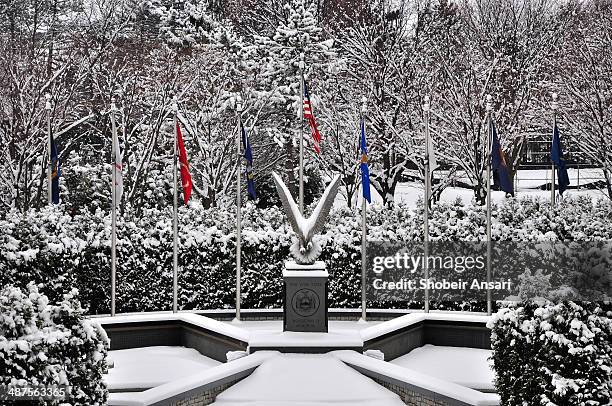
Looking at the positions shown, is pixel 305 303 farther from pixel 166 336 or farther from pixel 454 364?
pixel 166 336

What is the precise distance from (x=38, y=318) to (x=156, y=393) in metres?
3.61

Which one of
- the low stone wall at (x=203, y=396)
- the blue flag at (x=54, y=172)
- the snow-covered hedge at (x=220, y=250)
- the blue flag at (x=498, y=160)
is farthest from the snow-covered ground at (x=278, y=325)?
the blue flag at (x=54, y=172)

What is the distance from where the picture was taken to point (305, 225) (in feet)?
53.2

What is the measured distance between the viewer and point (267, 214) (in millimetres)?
23859

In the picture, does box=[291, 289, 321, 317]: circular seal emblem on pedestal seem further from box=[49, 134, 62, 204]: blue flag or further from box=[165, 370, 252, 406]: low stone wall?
box=[49, 134, 62, 204]: blue flag

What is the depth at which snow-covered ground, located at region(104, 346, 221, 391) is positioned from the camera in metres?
14.8

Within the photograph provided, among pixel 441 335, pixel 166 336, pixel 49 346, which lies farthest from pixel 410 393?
pixel 166 336

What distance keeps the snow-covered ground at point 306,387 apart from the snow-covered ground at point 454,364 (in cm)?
211

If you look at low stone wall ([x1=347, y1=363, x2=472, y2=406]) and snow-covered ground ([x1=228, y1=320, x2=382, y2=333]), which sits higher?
snow-covered ground ([x1=228, y1=320, x2=382, y2=333])

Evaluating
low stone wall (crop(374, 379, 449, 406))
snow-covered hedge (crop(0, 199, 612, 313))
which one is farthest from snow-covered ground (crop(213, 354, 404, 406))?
snow-covered hedge (crop(0, 199, 612, 313))

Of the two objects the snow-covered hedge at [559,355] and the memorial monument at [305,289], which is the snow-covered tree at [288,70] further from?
the snow-covered hedge at [559,355]

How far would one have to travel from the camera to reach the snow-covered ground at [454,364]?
14.9 metres

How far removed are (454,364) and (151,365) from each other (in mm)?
5921

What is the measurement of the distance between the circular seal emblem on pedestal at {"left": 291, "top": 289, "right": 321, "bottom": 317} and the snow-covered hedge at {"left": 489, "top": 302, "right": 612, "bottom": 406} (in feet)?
21.7
